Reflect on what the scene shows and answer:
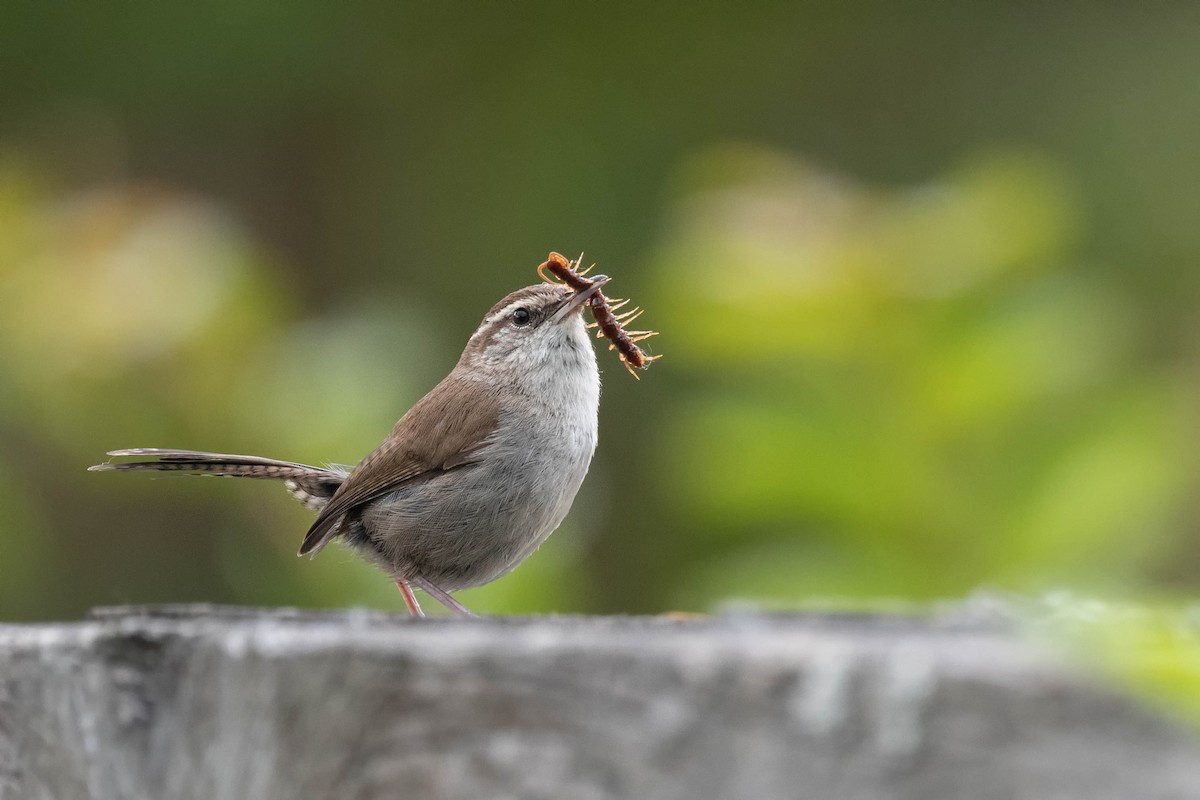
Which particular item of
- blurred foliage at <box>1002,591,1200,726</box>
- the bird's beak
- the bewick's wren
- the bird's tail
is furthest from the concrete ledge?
the bird's beak

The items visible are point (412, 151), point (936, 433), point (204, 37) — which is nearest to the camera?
point (936, 433)

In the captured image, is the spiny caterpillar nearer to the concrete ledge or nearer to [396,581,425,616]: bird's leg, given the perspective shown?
[396,581,425,616]: bird's leg

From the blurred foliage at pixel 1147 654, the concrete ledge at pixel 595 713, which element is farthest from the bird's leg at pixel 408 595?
the blurred foliage at pixel 1147 654

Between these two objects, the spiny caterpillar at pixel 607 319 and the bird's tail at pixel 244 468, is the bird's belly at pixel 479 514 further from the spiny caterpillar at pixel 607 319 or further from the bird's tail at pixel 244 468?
the spiny caterpillar at pixel 607 319

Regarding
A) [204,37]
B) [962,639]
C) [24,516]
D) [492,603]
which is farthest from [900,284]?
[204,37]

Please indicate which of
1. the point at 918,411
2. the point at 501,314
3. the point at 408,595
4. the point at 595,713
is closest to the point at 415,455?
the point at 408,595

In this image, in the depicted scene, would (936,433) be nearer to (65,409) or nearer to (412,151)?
(65,409)
